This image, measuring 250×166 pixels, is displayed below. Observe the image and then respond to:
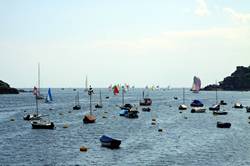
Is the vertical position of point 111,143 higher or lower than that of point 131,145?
higher

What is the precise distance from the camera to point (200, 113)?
19975cm

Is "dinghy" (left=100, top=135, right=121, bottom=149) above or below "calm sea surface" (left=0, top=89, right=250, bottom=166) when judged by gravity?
above

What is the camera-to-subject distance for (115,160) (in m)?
81.1

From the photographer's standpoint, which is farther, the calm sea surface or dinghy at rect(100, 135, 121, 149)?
dinghy at rect(100, 135, 121, 149)

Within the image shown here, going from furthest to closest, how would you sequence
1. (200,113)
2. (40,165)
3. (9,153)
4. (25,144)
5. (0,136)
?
(200,113) < (0,136) < (25,144) < (9,153) < (40,165)

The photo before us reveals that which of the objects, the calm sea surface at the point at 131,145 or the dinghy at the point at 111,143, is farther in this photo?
the dinghy at the point at 111,143

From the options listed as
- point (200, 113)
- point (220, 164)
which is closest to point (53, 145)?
point (220, 164)

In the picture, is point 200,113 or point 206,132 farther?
point 200,113

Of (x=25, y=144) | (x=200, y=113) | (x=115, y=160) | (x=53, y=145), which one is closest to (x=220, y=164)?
(x=115, y=160)

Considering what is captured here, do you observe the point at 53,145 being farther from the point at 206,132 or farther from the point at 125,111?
the point at 125,111

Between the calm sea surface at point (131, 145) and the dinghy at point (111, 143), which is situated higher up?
the dinghy at point (111, 143)

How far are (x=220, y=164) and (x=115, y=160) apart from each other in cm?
1920

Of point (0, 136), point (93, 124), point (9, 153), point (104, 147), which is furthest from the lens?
point (93, 124)

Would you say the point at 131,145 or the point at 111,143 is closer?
the point at 111,143
